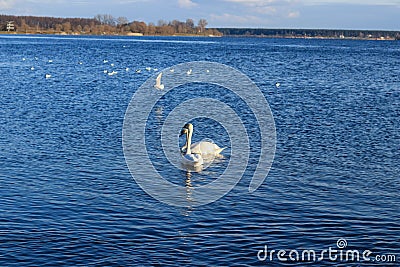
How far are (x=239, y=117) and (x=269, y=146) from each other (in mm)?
8536

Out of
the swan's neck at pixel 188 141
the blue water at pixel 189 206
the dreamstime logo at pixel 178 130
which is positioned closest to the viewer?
the blue water at pixel 189 206

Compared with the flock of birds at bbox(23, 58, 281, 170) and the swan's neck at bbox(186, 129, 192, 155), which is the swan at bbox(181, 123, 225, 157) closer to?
the flock of birds at bbox(23, 58, 281, 170)

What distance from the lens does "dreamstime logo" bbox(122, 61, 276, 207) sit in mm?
21375

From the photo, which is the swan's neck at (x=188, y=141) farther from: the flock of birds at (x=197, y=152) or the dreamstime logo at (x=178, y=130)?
the dreamstime logo at (x=178, y=130)

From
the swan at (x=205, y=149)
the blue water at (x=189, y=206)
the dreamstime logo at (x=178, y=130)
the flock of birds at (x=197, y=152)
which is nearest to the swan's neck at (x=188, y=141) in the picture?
the flock of birds at (x=197, y=152)

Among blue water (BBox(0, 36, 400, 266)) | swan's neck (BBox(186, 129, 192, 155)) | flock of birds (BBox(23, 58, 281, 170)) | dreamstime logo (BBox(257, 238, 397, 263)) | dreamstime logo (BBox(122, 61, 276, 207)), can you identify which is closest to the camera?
dreamstime logo (BBox(257, 238, 397, 263))

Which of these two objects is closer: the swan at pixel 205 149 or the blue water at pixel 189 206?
the blue water at pixel 189 206

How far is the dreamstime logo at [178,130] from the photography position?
21375mm

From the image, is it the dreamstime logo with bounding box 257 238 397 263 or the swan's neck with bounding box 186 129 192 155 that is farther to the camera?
the swan's neck with bounding box 186 129 192 155

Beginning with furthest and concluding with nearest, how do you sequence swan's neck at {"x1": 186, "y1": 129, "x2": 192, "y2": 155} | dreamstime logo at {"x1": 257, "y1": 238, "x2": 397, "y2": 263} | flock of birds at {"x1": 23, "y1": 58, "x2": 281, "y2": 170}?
swan's neck at {"x1": 186, "y1": 129, "x2": 192, "y2": 155} → flock of birds at {"x1": 23, "y1": 58, "x2": 281, "y2": 170} → dreamstime logo at {"x1": 257, "y1": 238, "x2": 397, "y2": 263}

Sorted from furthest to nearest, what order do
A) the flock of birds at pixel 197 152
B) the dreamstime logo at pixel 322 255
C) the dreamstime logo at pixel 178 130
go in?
the flock of birds at pixel 197 152 → the dreamstime logo at pixel 178 130 → the dreamstime logo at pixel 322 255

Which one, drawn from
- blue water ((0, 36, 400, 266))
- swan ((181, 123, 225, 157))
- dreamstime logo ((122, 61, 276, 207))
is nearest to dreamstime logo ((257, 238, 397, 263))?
blue water ((0, 36, 400, 266))

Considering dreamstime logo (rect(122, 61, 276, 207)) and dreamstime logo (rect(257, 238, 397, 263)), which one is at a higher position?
dreamstime logo (rect(122, 61, 276, 207))

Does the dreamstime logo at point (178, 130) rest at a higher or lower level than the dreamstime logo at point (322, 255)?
higher
